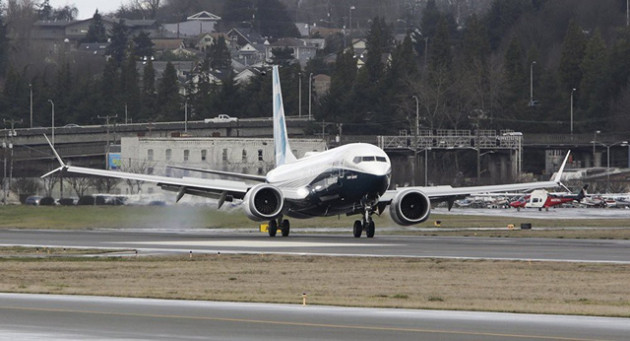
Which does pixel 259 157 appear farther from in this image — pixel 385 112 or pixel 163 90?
pixel 163 90

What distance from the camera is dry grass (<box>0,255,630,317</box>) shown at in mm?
31891

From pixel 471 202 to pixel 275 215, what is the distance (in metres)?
75.0

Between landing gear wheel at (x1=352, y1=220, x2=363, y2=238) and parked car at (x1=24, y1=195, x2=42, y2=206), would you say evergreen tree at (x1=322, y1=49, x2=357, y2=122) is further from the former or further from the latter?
landing gear wheel at (x1=352, y1=220, x2=363, y2=238)

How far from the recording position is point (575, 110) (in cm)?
17388

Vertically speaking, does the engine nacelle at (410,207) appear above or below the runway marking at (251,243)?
above

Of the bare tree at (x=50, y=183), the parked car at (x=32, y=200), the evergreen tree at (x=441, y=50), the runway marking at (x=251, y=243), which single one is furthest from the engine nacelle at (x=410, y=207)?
the evergreen tree at (x=441, y=50)

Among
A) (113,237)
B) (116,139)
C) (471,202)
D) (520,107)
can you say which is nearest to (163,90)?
(116,139)

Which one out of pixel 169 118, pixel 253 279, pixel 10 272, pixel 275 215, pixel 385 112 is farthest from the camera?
pixel 169 118

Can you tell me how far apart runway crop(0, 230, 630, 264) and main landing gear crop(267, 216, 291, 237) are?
0.56 metres

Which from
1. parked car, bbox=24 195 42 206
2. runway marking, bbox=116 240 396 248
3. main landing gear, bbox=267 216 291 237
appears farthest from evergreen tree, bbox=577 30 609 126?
runway marking, bbox=116 240 396 248

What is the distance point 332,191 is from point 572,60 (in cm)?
12277

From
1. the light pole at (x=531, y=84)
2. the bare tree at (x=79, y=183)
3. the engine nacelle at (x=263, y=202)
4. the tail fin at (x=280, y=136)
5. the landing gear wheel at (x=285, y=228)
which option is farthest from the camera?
the light pole at (x=531, y=84)

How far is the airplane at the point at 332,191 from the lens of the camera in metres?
57.7

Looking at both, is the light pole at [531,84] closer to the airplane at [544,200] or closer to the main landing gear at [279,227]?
the airplane at [544,200]
